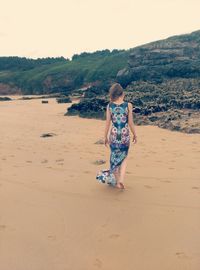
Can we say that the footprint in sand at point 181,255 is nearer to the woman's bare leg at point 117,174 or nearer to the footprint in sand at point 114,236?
the footprint in sand at point 114,236

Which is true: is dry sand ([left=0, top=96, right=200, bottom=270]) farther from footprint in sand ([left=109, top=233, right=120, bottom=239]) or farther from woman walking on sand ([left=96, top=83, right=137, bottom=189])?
woman walking on sand ([left=96, top=83, right=137, bottom=189])

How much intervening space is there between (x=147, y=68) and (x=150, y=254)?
25210 mm

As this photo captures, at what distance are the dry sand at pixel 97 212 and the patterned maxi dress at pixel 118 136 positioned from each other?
1.11 ft

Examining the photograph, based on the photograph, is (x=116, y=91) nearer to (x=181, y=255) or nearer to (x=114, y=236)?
(x=114, y=236)

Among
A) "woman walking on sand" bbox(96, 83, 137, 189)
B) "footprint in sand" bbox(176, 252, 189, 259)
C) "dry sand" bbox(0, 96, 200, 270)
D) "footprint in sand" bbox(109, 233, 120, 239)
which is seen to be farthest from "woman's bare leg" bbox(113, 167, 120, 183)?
"footprint in sand" bbox(176, 252, 189, 259)

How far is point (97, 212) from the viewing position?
5.07 m

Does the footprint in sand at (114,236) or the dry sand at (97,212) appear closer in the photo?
the dry sand at (97,212)

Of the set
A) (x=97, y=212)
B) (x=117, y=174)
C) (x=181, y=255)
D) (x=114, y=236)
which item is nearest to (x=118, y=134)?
(x=117, y=174)

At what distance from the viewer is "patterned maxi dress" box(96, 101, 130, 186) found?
6.15 meters

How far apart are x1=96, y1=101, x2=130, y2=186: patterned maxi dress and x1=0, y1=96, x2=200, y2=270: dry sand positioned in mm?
339

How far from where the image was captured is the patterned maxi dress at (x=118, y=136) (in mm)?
6152

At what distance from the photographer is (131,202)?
543cm

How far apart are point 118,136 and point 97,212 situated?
1.50m

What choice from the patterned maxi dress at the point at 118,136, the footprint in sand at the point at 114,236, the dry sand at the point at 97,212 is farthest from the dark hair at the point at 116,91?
the footprint in sand at the point at 114,236
